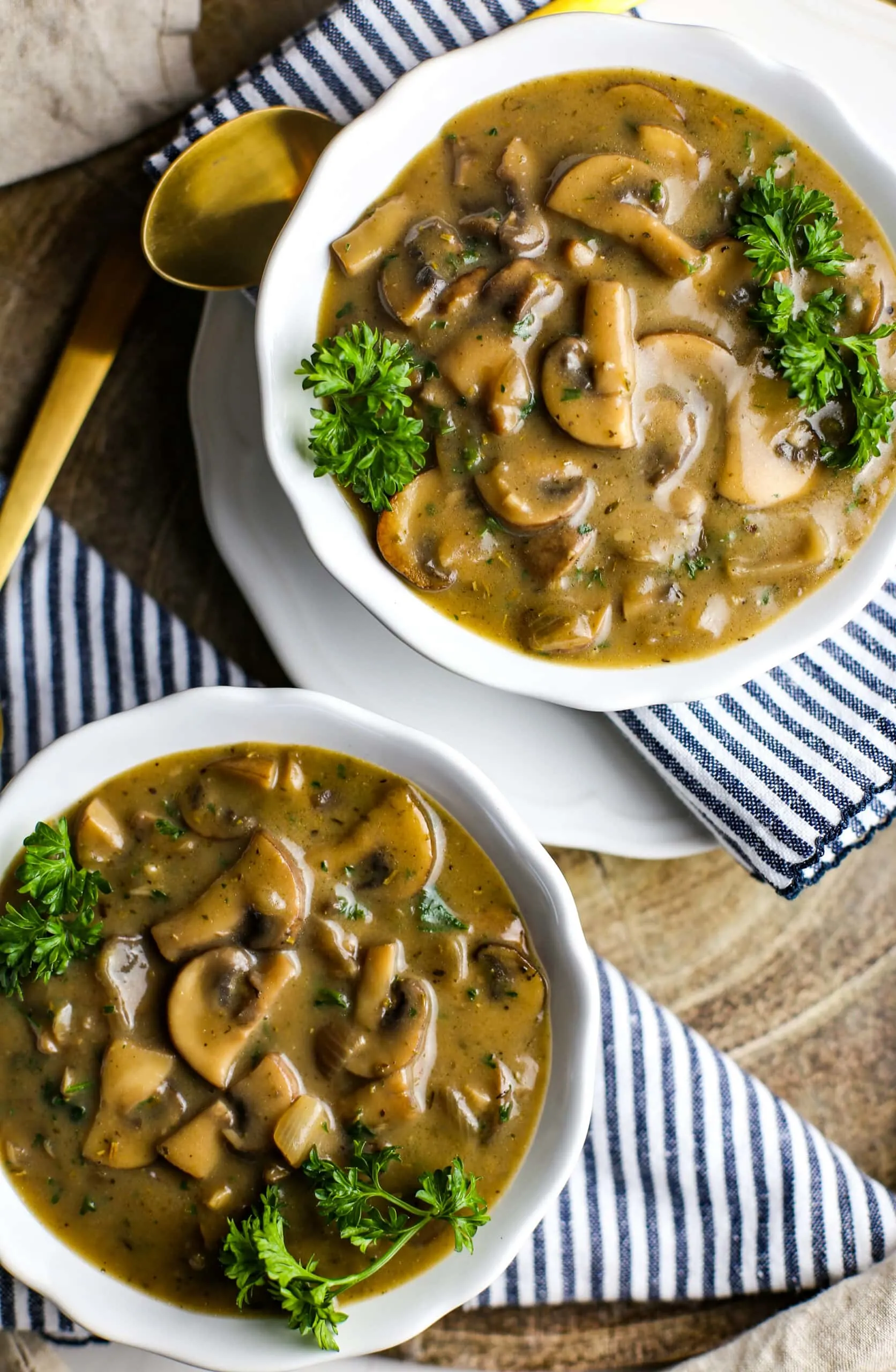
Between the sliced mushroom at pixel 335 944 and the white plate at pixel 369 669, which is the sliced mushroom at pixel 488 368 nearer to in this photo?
the white plate at pixel 369 669

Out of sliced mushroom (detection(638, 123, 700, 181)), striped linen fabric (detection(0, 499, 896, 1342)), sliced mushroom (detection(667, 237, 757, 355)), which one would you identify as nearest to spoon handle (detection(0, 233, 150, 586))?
striped linen fabric (detection(0, 499, 896, 1342))

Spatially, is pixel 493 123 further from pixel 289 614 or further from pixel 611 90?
pixel 289 614

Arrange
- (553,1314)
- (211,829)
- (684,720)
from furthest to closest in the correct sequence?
(553,1314)
(684,720)
(211,829)

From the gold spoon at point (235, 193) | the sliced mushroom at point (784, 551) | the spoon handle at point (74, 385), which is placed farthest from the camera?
the spoon handle at point (74, 385)

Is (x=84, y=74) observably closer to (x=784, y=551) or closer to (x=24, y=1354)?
(x=784, y=551)

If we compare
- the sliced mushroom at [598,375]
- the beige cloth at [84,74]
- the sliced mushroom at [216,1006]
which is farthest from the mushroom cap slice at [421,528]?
the beige cloth at [84,74]

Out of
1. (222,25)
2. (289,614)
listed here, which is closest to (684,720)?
(289,614)

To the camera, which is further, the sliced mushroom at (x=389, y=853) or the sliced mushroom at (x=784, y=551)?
the sliced mushroom at (x=784, y=551)
